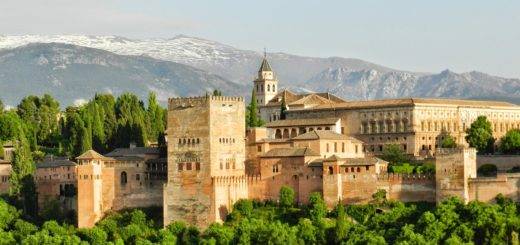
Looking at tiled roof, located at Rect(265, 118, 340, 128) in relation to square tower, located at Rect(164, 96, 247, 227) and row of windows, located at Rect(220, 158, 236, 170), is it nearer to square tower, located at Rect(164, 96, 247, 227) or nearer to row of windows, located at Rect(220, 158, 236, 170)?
square tower, located at Rect(164, 96, 247, 227)

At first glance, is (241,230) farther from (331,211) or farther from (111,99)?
(111,99)

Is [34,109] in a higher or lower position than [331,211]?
higher

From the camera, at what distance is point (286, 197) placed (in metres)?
64.1

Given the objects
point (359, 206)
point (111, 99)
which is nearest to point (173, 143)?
point (359, 206)

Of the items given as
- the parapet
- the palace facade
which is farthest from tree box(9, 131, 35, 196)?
the palace facade

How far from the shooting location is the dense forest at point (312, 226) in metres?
57.7

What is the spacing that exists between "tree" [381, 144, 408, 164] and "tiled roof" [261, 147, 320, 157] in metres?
8.45

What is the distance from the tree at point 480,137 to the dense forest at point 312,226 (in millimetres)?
15033

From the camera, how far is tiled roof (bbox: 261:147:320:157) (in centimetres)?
6550

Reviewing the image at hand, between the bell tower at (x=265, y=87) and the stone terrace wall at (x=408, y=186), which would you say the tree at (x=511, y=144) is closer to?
the stone terrace wall at (x=408, y=186)

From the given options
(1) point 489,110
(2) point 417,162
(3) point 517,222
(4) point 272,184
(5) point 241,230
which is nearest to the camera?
(3) point 517,222

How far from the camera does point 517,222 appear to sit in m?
57.2

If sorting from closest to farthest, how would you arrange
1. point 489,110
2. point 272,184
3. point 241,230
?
point 241,230
point 272,184
point 489,110

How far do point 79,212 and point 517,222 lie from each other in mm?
23905
